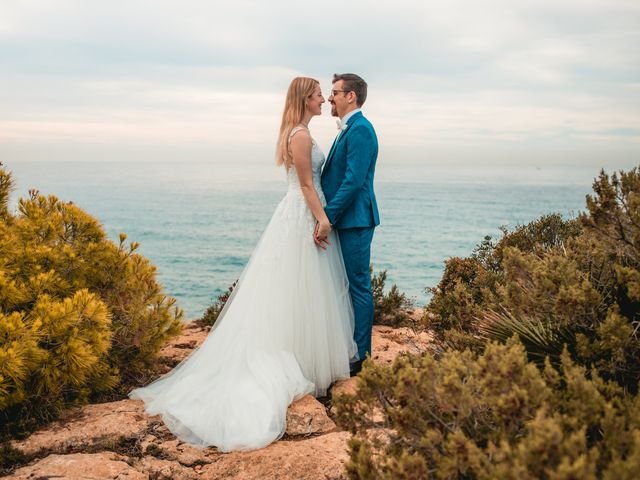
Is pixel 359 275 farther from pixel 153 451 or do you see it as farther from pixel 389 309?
pixel 389 309

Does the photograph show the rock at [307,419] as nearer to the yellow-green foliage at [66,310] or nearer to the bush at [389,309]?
the yellow-green foliage at [66,310]

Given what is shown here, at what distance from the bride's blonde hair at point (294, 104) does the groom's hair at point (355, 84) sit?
16.0 inches

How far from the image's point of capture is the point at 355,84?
18.5 feet

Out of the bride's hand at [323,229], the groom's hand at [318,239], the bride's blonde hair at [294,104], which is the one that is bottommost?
the groom's hand at [318,239]

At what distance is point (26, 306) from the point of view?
470 cm

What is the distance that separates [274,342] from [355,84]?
2717 mm

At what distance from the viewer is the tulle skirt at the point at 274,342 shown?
4548 millimetres

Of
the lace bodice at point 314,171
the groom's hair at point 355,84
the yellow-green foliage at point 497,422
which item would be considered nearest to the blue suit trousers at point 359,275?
the lace bodice at point 314,171

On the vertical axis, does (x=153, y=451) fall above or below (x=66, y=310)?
below

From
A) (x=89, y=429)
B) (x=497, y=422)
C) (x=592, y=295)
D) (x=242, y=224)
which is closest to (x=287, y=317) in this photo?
(x=89, y=429)

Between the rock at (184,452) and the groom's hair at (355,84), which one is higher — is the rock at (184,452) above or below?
below

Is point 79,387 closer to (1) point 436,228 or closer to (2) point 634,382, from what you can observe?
(2) point 634,382

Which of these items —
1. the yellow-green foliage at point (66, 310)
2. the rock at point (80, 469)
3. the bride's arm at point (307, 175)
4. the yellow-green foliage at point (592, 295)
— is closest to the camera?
the yellow-green foliage at point (592, 295)

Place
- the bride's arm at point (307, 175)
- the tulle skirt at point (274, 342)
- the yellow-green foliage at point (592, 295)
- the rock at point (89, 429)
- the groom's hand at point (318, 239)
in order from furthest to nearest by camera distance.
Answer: the groom's hand at point (318, 239), the bride's arm at point (307, 175), the tulle skirt at point (274, 342), the rock at point (89, 429), the yellow-green foliage at point (592, 295)
